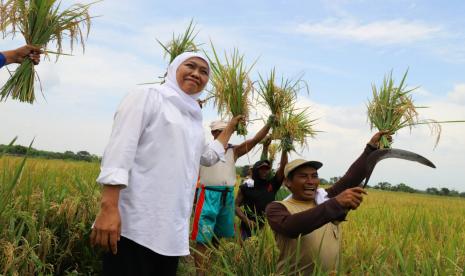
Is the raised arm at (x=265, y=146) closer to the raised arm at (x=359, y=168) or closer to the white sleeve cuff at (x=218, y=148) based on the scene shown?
the raised arm at (x=359, y=168)

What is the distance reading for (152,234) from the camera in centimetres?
206

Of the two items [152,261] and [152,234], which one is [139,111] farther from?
[152,261]

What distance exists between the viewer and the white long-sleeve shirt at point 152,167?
2014 millimetres

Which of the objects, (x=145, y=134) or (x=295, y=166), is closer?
(x=145, y=134)

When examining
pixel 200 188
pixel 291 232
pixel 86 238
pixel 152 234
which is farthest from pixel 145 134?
pixel 200 188

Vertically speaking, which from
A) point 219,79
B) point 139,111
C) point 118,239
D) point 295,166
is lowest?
point 118,239

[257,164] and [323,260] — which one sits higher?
[257,164]

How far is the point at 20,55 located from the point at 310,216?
93.1 inches

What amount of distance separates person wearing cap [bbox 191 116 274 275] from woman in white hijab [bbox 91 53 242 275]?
6.22ft

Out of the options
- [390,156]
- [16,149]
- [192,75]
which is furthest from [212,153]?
[16,149]

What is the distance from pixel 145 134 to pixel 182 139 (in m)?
0.17

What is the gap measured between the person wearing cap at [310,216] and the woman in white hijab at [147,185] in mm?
621

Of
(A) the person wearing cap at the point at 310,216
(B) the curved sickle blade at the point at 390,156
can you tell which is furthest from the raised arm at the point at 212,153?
(B) the curved sickle blade at the point at 390,156

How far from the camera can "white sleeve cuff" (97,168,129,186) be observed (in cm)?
192
